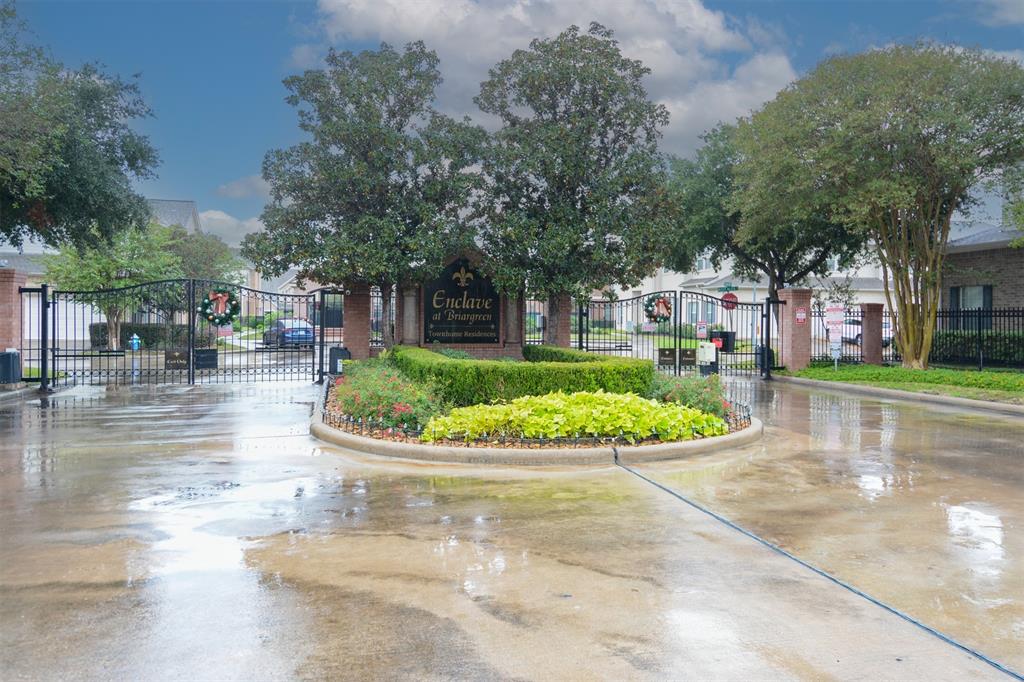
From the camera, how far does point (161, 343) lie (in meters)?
39.2

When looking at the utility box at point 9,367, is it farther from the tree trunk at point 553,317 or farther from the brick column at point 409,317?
the tree trunk at point 553,317

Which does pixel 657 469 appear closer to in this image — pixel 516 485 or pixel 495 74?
pixel 516 485

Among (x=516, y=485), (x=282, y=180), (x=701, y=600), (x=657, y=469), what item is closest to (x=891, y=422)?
(x=657, y=469)

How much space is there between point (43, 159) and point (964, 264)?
97.5ft

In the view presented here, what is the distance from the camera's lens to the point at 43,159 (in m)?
18.4

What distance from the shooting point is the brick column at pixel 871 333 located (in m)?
28.1

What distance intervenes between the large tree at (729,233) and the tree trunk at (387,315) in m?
11.3

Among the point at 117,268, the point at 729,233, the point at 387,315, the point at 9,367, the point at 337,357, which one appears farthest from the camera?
the point at 117,268

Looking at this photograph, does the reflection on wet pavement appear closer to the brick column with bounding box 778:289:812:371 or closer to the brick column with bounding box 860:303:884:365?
the brick column with bounding box 778:289:812:371

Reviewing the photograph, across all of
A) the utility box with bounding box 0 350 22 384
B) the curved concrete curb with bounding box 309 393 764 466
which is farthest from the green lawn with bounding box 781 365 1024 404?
the utility box with bounding box 0 350 22 384

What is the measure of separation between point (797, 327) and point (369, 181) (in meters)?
14.5

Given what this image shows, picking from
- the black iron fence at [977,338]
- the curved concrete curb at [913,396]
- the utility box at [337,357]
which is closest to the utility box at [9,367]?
the utility box at [337,357]

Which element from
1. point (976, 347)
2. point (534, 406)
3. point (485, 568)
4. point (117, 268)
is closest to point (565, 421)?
point (534, 406)

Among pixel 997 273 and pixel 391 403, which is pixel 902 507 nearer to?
pixel 391 403
